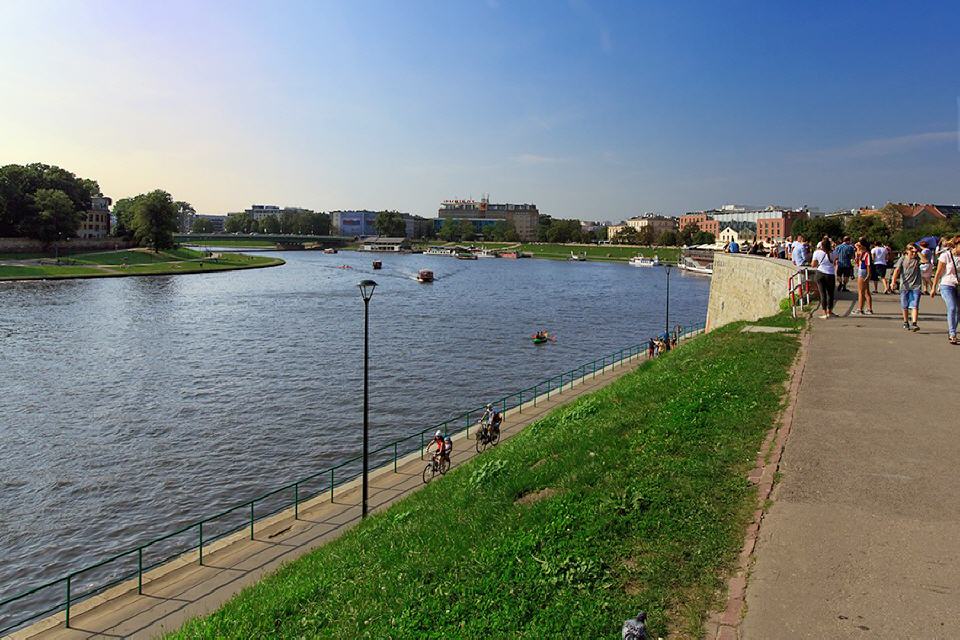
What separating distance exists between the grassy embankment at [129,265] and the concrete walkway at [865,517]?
84877 mm

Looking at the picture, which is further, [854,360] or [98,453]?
[98,453]

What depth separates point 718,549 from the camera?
585cm

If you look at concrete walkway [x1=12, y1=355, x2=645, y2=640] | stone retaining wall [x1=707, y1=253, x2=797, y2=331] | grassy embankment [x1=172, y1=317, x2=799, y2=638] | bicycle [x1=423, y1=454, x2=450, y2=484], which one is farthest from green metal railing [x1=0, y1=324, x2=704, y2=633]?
stone retaining wall [x1=707, y1=253, x2=797, y2=331]

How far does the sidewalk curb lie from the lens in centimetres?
486

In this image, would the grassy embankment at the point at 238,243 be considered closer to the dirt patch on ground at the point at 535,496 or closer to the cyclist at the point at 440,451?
the cyclist at the point at 440,451

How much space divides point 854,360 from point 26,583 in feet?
53.8

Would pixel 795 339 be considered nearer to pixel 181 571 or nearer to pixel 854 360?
pixel 854 360

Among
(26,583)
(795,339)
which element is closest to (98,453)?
(26,583)

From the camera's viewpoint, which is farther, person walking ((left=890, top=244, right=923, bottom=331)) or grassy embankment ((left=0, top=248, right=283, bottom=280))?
grassy embankment ((left=0, top=248, right=283, bottom=280))

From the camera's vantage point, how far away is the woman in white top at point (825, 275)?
15.9 meters

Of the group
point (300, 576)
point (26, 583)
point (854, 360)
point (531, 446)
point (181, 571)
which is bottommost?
point (26, 583)

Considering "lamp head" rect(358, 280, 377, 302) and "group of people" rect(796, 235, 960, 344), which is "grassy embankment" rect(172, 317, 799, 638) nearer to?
"lamp head" rect(358, 280, 377, 302)

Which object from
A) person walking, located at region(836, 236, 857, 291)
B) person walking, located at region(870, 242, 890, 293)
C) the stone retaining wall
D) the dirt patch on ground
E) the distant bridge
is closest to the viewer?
the dirt patch on ground

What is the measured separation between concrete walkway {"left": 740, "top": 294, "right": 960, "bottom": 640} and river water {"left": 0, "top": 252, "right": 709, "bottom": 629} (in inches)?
514
